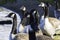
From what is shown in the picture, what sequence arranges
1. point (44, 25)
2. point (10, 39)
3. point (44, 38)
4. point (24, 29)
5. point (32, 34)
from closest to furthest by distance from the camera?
point (32, 34) → point (44, 38) → point (10, 39) → point (24, 29) → point (44, 25)

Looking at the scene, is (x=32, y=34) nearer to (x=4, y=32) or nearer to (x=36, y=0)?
(x=4, y=32)

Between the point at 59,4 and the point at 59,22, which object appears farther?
the point at 59,4

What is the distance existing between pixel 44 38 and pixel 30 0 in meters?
11.0

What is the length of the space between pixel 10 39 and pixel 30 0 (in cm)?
1059

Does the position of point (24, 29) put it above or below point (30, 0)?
below

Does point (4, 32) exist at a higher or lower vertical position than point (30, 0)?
lower

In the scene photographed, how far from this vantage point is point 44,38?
7.02m

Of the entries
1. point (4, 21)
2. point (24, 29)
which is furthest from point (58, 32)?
point (4, 21)

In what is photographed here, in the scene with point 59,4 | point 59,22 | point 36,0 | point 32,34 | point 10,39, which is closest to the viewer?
point 32,34

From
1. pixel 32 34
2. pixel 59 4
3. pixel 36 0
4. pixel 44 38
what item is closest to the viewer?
pixel 32 34

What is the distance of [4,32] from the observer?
8.62m

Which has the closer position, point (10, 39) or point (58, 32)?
point (10, 39)

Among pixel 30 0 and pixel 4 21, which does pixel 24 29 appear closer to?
pixel 4 21

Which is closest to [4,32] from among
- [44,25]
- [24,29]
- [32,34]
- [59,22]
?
[24,29]
